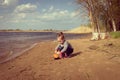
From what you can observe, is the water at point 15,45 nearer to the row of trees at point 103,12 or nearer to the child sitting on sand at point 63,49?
the child sitting on sand at point 63,49

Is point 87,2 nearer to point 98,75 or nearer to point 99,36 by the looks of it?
point 99,36

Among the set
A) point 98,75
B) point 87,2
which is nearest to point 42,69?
point 98,75

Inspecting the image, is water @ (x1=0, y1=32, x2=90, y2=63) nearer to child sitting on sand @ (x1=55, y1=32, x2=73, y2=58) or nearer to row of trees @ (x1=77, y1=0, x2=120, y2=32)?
child sitting on sand @ (x1=55, y1=32, x2=73, y2=58)

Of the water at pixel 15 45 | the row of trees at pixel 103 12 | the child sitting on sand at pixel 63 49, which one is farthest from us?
the row of trees at pixel 103 12

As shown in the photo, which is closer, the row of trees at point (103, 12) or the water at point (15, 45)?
the water at point (15, 45)

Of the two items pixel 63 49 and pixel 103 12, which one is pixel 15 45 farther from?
pixel 63 49

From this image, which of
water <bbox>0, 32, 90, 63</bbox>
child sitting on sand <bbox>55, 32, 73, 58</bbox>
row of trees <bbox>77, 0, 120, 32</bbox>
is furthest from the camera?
row of trees <bbox>77, 0, 120, 32</bbox>

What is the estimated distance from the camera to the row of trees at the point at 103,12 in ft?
93.8

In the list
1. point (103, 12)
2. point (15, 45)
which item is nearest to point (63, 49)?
point (15, 45)

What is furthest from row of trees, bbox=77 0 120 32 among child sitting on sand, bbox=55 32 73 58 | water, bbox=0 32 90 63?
child sitting on sand, bbox=55 32 73 58

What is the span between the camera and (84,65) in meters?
9.76

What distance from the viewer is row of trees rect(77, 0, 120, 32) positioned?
93.8ft

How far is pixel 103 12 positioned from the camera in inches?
1309

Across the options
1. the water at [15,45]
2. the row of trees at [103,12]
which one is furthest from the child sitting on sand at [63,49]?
the row of trees at [103,12]
